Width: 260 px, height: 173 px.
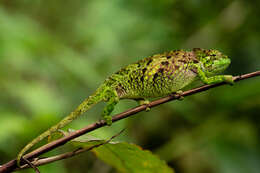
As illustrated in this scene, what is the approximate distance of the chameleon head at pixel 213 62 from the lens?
1763 mm

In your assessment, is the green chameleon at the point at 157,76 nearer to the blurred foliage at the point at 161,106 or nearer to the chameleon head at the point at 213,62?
the chameleon head at the point at 213,62

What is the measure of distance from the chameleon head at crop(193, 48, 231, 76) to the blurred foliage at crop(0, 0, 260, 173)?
50cm

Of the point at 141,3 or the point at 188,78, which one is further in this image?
the point at 141,3

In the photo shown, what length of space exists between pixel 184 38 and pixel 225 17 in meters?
0.41

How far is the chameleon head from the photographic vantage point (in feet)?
5.78

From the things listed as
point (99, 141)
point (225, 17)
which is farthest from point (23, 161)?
point (225, 17)

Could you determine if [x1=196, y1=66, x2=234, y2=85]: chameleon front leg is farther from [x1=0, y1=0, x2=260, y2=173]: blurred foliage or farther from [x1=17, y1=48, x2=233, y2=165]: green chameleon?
[x1=0, y1=0, x2=260, y2=173]: blurred foliage

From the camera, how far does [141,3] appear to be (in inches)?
120

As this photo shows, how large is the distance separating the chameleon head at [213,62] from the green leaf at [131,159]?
66 centimetres

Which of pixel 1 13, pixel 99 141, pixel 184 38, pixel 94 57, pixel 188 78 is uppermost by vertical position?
pixel 1 13

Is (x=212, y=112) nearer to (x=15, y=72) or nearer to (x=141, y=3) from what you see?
(x=141, y=3)

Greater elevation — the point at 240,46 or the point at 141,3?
the point at 141,3

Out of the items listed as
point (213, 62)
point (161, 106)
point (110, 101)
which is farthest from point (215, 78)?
point (161, 106)

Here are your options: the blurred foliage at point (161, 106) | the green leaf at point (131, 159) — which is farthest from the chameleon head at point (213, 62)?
the green leaf at point (131, 159)
